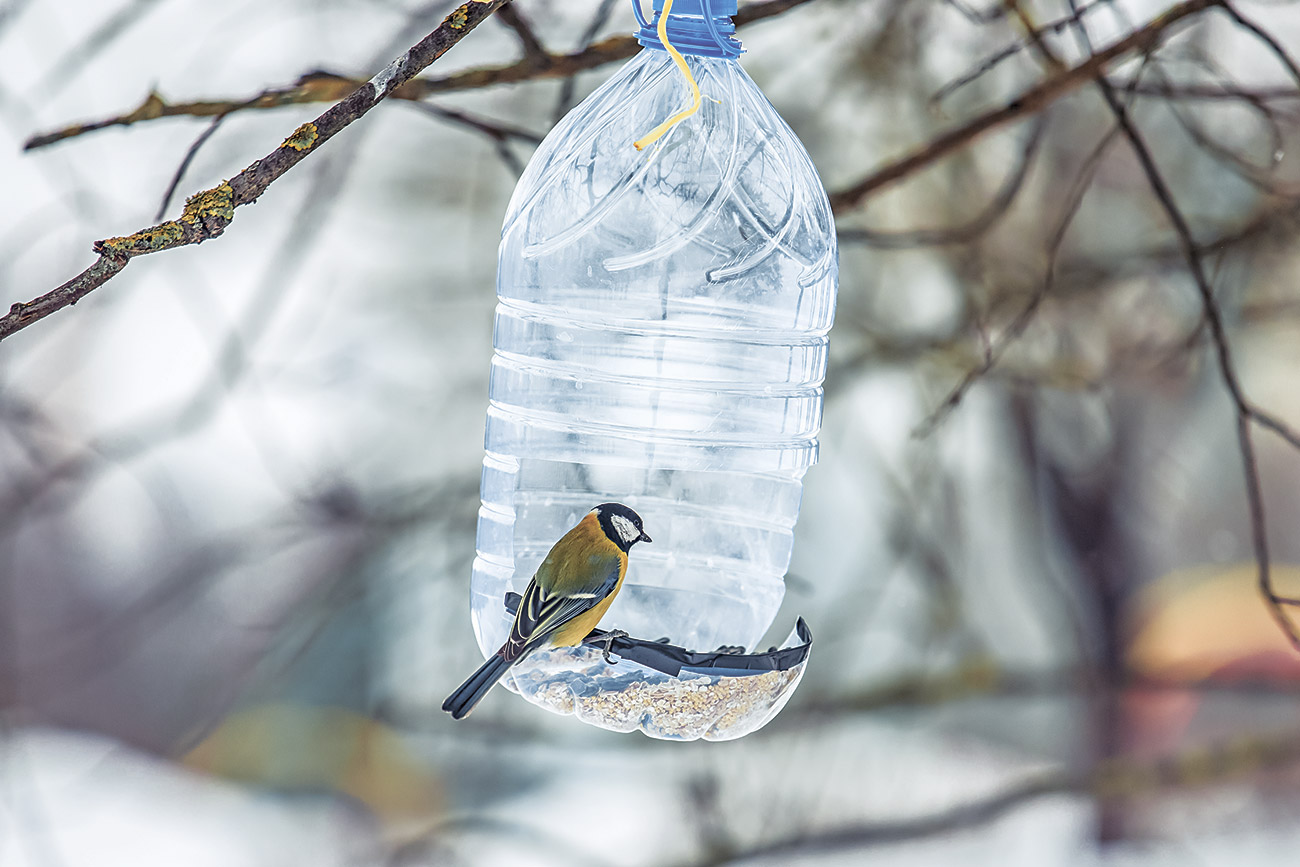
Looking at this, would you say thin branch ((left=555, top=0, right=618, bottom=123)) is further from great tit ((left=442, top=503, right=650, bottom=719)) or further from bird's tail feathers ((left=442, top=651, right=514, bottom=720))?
bird's tail feathers ((left=442, top=651, right=514, bottom=720))

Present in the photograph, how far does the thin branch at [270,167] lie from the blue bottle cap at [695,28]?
0.19 meters

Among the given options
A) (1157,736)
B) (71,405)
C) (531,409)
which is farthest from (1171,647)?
(71,405)

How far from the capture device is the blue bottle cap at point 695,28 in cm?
86

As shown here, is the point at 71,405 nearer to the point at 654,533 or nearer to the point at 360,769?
the point at 360,769

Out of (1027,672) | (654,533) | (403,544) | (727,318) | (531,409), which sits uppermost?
(727,318)

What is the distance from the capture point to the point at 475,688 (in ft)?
2.68

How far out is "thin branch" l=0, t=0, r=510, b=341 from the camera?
0.66m

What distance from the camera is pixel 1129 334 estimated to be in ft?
9.12

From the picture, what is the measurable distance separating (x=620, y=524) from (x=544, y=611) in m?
0.10

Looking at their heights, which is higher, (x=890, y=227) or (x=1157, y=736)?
(x=890, y=227)

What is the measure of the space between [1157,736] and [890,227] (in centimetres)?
178

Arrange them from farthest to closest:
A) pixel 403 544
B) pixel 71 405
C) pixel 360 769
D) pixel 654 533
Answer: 1. pixel 360 769
2. pixel 403 544
3. pixel 71 405
4. pixel 654 533

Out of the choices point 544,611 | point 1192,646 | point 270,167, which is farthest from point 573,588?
point 1192,646

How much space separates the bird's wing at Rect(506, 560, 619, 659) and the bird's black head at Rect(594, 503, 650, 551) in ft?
0.10
